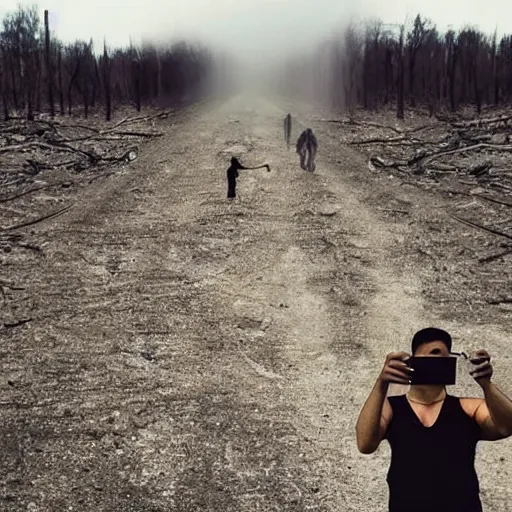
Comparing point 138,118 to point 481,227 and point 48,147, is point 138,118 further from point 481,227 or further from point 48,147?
point 481,227

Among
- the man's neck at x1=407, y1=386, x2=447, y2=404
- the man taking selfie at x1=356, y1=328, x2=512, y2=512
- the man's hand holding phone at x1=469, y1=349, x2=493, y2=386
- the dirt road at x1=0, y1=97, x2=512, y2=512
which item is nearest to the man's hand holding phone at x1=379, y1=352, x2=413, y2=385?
the man taking selfie at x1=356, y1=328, x2=512, y2=512

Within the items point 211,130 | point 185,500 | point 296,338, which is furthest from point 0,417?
point 211,130

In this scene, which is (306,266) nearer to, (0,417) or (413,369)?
(0,417)

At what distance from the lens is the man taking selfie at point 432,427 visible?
271cm

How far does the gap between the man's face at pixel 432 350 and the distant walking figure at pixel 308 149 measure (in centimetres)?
1679

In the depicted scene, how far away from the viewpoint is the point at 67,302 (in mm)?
11711

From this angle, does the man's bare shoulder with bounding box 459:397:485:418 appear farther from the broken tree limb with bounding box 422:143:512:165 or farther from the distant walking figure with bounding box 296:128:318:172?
the broken tree limb with bounding box 422:143:512:165

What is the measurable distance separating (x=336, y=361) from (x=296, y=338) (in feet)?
2.94

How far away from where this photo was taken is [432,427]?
2750mm

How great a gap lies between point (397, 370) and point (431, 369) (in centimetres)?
15

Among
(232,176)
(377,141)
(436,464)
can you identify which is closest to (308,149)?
(232,176)

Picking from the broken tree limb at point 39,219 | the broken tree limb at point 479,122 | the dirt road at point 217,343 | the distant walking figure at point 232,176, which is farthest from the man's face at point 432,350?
the broken tree limb at point 479,122

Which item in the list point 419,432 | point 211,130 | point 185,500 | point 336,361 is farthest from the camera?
point 211,130

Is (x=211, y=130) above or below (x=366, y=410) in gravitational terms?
above
